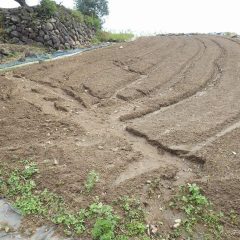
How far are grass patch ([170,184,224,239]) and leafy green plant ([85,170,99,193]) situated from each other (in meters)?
1.05

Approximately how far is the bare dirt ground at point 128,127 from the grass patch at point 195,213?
117 mm

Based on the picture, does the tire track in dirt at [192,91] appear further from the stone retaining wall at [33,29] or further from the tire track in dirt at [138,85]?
the stone retaining wall at [33,29]

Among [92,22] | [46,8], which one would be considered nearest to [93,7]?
[92,22]

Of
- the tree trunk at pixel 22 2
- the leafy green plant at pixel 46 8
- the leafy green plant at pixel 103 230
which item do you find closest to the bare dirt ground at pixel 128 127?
the leafy green plant at pixel 103 230

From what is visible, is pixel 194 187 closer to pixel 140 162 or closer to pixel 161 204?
pixel 161 204

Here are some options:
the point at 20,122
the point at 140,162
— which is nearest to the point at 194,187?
the point at 140,162

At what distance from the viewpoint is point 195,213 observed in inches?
169

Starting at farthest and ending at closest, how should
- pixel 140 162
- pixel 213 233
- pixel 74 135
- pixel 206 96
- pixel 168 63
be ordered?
pixel 168 63, pixel 206 96, pixel 74 135, pixel 140 162, pixel 213 233

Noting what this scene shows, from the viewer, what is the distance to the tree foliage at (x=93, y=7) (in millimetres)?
22391

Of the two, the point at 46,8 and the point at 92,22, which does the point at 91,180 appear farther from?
the point at 92,22

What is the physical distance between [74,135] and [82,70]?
4.14 m

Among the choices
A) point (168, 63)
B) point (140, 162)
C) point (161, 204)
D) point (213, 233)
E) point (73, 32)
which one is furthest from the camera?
point (73, 32)

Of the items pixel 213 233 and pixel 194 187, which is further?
pixel 194 187

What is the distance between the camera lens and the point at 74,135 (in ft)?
20.3
